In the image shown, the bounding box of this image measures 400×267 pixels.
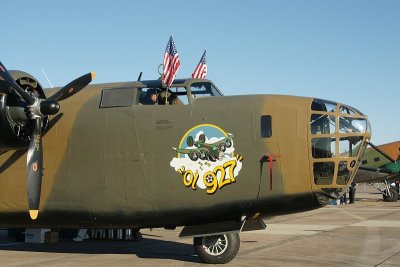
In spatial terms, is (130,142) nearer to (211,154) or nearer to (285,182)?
(211,154)

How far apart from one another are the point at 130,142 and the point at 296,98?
4.30m

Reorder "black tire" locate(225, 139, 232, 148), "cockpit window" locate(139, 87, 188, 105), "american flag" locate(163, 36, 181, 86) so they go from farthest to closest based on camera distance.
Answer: "cockpit window" locate(139, 87, 188, 105) < "american flag" locate(163, 36, 181, 86) < "black tire" locate(225, 139, 232, 148)

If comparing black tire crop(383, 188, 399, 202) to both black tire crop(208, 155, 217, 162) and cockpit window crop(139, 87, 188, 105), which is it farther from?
black tire crop(208, 155, 217, 162)

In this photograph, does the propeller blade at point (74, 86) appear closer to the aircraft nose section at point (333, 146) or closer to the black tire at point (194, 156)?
the black tire at point (194, 156)

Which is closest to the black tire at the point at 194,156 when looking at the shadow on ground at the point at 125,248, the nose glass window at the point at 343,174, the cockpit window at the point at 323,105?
the cockpit window at the point at 323,105

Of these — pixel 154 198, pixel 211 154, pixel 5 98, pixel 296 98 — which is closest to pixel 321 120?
pixel 296 98

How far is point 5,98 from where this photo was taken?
1227 centimetres

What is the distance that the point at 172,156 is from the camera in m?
12.7

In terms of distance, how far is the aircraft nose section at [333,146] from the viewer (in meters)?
11.9

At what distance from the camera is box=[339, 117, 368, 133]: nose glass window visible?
12.1 meters

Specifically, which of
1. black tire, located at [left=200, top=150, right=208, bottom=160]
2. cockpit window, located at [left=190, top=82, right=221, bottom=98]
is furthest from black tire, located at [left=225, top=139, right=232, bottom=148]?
cockpit window, located at [left=190, top=82, right=221, bottom=98]

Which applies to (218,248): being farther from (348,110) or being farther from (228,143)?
(348,110)

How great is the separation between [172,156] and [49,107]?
3193 mm

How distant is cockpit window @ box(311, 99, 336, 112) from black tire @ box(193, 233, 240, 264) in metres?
3.86
